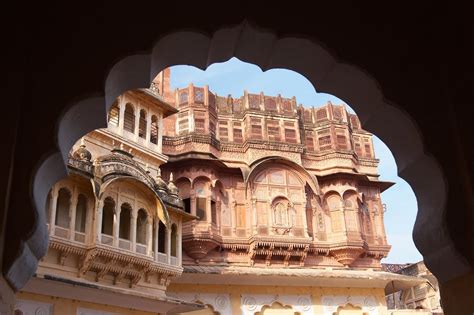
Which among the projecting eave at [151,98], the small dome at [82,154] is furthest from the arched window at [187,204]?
the small dome at [82,154]

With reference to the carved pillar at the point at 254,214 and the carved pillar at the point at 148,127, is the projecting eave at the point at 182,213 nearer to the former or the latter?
the carved pillar at the point at 148,127

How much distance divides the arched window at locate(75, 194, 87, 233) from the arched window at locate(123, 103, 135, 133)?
3.99 m

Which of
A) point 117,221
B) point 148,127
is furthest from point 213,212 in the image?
point 117,221

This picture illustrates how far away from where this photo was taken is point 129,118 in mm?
19484

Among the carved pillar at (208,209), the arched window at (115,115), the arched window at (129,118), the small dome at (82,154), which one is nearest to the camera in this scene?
the small dome at (82,154)

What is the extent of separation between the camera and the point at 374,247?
24438mm

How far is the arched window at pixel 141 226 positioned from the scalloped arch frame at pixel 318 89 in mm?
14792

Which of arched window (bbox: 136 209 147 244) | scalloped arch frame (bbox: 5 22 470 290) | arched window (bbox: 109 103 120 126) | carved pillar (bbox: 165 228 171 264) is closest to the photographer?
scalloped arch frame (bbox: 5 22 470 290)

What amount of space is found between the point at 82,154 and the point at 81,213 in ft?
5.52

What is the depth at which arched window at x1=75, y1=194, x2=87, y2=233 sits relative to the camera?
51.6ft

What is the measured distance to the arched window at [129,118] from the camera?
19.3m

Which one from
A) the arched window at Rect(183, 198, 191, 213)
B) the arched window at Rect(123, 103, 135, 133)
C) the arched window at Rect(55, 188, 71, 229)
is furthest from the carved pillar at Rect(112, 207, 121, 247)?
the arched window at Rect(183, 198, 191, 213)

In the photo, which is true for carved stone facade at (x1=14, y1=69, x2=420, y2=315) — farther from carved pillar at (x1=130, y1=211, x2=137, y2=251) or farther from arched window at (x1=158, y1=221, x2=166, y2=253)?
arched window at (x1=158, y1=221, x2=166, y2=253)

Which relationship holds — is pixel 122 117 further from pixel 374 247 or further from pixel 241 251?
pixel 374 247
